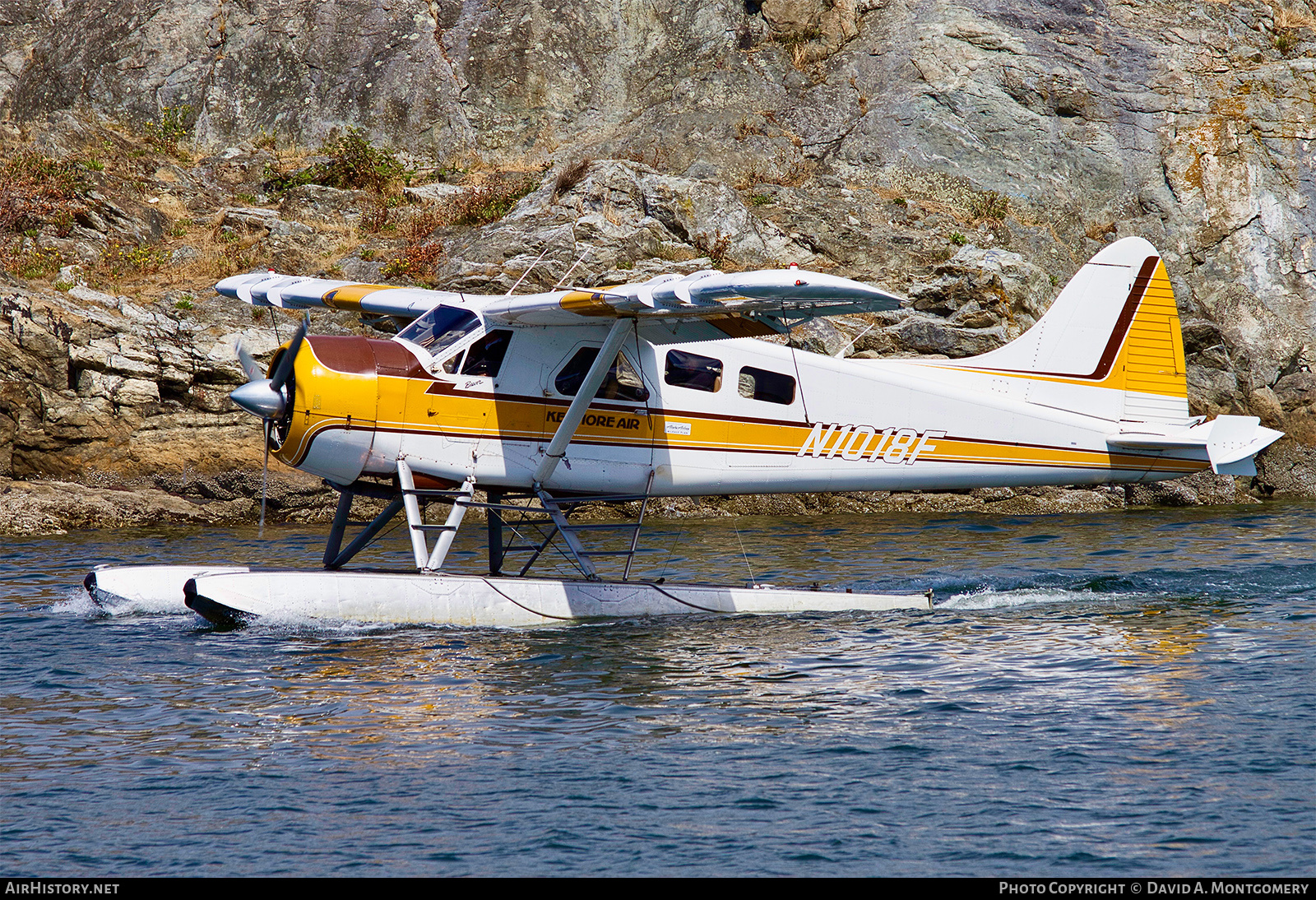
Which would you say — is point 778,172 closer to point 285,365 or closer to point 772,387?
point 772,387

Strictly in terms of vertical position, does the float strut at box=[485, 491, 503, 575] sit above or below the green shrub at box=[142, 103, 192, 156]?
below

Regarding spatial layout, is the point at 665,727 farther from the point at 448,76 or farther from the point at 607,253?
the point at 448,76

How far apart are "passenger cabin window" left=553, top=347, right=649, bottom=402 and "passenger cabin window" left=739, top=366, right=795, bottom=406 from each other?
3.85 feet

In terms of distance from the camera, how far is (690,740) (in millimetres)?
7898

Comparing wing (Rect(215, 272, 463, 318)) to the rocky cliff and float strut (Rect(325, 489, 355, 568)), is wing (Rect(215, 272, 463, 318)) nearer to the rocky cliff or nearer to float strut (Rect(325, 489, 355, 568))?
float strut (Rect(325, 489, 355, 568))

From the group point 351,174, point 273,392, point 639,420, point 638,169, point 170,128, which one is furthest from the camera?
point 170,128

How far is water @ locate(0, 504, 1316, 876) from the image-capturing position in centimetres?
619

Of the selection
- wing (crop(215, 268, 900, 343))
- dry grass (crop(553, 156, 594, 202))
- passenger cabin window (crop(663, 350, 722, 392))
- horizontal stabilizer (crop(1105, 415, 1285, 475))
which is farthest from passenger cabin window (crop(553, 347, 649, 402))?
dry grass (crop(553, 156, 594, 202))

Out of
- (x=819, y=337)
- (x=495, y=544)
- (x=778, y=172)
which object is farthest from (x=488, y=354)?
(x=778, y=172)

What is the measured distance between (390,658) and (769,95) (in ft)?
75.7

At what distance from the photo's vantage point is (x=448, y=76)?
100.0ft

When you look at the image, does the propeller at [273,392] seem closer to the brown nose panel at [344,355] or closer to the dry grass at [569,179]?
the brown nose panel at [344,355]

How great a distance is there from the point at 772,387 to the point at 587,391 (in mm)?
2153

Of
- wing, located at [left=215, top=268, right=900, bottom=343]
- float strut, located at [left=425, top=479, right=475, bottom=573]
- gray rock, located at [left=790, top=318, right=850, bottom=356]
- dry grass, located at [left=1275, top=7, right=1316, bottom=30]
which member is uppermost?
dry grass, located at [left=1275, top=7, right=1316, bottom=30]
